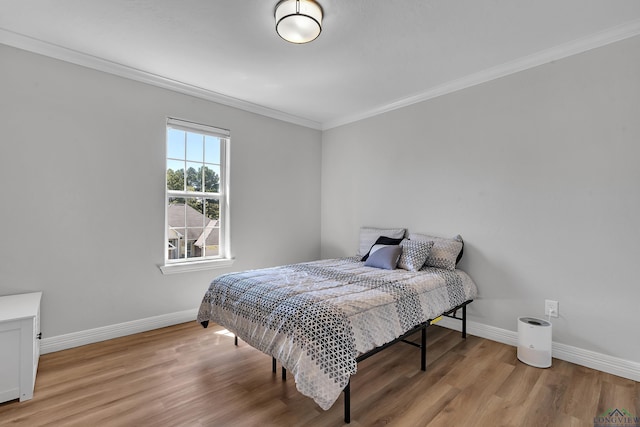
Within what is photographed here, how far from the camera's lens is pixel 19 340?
6.17 ft

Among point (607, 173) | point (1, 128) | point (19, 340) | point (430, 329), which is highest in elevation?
point (1, 128)

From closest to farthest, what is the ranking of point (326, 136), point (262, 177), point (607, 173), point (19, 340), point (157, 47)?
point (19, 340) < point (607, 173) < point (157, 47) < point (262, 177) < point (326, 136)

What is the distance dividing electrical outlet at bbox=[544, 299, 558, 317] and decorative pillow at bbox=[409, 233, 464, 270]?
30.5 inches

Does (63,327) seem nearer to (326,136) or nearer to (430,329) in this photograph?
(430,329)

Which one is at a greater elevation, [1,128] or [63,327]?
[1,128]

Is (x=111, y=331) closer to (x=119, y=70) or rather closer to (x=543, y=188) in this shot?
(x=119, y=70)

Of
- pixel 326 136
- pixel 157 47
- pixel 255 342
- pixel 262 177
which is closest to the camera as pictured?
pixel 255 342

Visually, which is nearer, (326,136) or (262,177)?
(262,177)

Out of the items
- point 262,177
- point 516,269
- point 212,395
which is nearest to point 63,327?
point 212,395

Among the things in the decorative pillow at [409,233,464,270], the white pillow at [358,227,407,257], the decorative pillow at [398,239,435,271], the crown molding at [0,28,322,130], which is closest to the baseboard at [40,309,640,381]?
the decorative pillow at [409,233,464,270]

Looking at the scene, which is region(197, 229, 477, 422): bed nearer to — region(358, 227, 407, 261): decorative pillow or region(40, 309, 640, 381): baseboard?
region(40, 309, 640, 381): baseboard

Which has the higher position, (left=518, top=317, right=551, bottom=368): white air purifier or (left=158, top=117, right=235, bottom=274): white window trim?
(left=158, top=117, right=235, bottom=274): white window trim

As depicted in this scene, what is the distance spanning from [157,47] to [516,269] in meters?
3.69

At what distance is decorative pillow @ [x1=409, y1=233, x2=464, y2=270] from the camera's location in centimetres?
297
